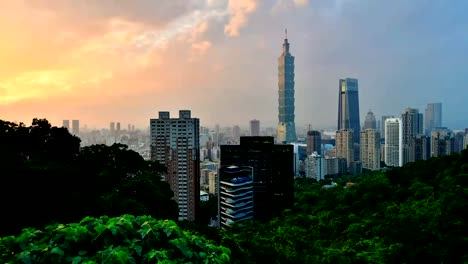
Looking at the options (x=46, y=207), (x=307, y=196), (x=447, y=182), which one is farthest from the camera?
(x=307, y=196)

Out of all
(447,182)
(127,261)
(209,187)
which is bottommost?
(209,187)

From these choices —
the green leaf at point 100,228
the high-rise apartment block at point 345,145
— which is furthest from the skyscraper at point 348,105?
the green leaf at point 100,228

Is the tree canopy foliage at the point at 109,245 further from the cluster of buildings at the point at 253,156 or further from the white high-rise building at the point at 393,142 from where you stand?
the white high-rise building at the point at 393,142

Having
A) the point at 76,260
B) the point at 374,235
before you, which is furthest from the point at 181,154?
the point at 76,260

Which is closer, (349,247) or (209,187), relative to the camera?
(349,247)

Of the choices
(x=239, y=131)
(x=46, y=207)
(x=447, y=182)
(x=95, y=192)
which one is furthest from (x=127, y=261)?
(x=239, y=131)

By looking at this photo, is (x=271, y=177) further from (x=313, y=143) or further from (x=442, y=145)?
(x=313, y=143)

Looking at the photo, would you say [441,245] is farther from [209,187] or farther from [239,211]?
[209,187]

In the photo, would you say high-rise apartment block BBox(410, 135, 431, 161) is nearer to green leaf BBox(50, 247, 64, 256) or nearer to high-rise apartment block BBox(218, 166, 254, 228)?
high-rise apartment block BBox(218, 166, 254, 228)
